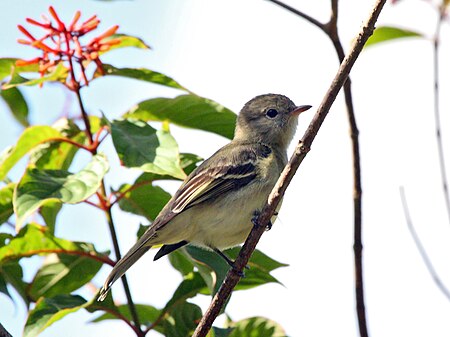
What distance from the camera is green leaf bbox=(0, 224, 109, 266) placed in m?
4.14

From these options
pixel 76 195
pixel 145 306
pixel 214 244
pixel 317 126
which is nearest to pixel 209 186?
pixel 214 244

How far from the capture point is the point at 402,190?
399 cm

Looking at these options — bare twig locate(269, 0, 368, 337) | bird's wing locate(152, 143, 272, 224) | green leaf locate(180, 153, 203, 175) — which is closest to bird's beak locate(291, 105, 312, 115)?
bird's wing locate(152, 143, 272, 224)

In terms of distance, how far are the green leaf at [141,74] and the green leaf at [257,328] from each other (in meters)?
1.37

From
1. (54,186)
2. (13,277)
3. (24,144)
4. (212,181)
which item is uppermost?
(212,181)

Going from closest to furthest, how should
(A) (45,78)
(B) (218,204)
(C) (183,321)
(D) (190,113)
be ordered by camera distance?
(A) (45,78) < (C) (183,321) < (D) (190,113) < (B) (218,204)

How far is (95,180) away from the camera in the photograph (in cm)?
374

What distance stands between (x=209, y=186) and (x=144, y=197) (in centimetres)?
64

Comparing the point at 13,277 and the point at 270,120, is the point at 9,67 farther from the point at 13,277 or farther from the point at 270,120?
the point at 270,120

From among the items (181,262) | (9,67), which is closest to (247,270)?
(181,262)

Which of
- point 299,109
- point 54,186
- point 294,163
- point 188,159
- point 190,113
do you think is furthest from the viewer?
point 299,109

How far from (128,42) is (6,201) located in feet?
3.91

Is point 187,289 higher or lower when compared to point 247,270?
lower

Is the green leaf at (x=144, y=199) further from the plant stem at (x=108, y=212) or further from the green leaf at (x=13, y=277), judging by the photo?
the green leaf at (x=13, y=277)
